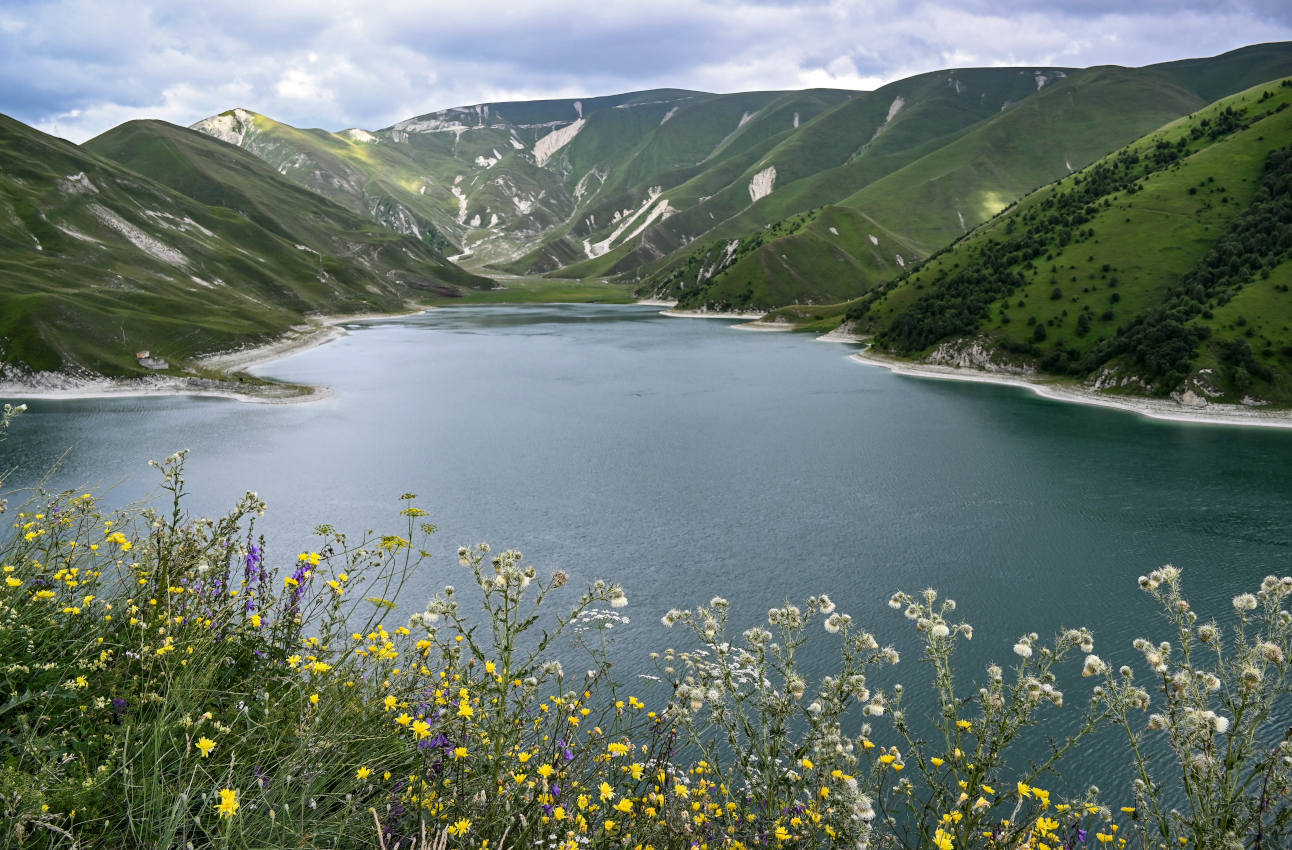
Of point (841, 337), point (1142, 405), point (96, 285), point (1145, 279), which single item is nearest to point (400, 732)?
point (1142, 405)

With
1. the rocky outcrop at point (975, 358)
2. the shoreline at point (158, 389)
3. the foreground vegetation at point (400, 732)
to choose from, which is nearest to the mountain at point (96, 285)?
the shoreline at point (158, 389)

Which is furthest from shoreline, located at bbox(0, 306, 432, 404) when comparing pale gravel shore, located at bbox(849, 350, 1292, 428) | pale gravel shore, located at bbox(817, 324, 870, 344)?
pale gravel shore, located at bbox(817, 324, 870, 344)

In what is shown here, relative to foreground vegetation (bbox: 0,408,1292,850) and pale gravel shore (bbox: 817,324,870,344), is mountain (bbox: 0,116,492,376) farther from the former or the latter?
pale gravel shore (bbox: 817,324,870,344)

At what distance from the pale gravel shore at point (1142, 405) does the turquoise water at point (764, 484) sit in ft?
15.7

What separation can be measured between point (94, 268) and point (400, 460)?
12580 cm

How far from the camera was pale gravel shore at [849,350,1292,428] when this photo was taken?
88.0m

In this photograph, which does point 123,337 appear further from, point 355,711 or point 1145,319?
point 1145,319

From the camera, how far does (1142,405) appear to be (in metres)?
95.6

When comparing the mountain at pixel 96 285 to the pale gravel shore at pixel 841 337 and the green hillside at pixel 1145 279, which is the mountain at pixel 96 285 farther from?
the green hillside at pixel 1145 279

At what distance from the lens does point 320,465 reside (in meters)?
64.1

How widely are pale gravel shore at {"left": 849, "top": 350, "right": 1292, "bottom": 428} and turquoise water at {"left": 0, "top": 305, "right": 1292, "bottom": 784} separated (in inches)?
188

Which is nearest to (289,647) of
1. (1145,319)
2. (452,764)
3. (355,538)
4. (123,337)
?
(452,764)

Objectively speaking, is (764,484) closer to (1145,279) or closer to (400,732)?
(400,732)

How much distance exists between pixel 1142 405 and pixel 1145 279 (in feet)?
156
